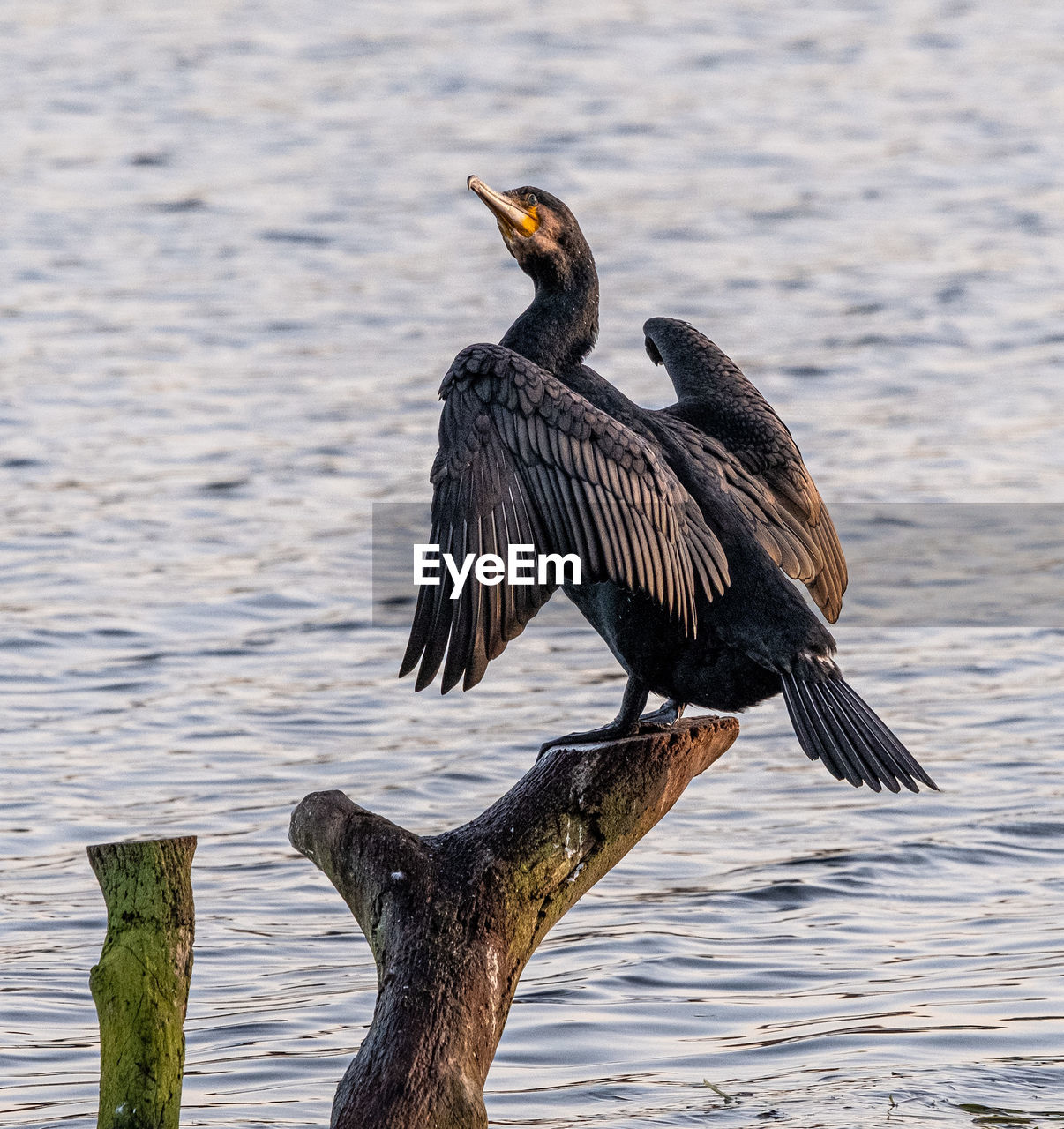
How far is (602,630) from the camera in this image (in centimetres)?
507

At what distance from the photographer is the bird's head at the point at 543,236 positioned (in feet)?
17.1

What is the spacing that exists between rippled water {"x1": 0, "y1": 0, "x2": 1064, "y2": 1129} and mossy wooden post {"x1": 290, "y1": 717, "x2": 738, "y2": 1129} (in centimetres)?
104

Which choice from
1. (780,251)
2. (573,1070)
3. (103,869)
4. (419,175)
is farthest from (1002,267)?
(103,869)

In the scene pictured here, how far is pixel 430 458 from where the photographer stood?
1378 cm

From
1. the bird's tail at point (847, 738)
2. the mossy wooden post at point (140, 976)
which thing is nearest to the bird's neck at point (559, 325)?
the bird's tail at point (847, 738)

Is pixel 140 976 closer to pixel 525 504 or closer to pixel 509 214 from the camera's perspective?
pixel 525 504

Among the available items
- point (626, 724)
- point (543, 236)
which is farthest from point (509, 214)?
point (626, 724)

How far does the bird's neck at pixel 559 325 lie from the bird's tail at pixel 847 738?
101 cm

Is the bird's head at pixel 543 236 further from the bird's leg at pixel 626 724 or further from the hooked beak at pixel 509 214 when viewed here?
the bird's leg at pixel 626 724

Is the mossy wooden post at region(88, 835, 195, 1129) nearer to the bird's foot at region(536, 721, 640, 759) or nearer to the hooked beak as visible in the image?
the bird's foot at region(536, 721, 640, 759)

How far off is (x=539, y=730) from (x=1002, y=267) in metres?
10.9

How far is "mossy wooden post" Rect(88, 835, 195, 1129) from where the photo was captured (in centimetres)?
469

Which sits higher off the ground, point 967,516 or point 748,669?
point 748,669

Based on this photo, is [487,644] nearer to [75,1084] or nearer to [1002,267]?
[75,1084]
